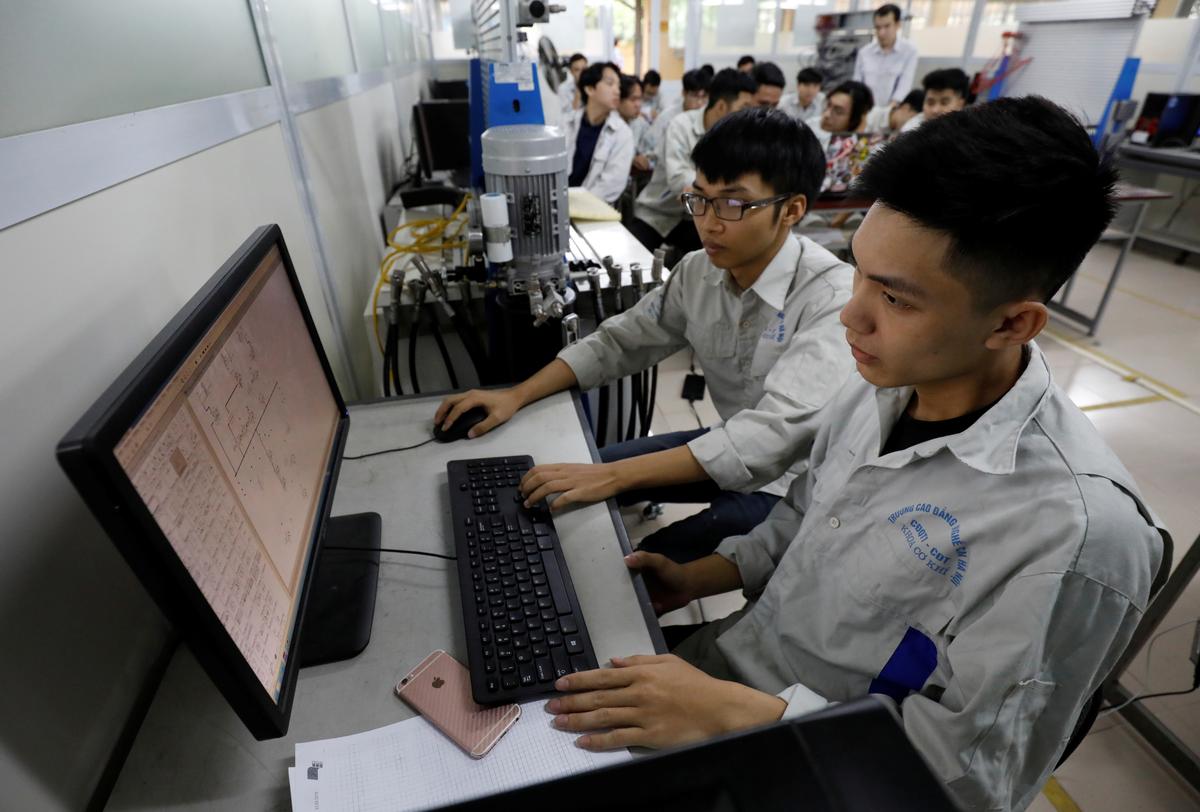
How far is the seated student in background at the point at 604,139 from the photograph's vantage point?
365 centimetres

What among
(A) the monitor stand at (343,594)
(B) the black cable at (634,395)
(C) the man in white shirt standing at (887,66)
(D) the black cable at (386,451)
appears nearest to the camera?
(A) the monitor stand at (343,594)

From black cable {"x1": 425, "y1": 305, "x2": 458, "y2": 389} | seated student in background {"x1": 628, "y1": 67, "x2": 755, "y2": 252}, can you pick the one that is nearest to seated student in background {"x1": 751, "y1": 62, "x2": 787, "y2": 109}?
seated student in background {"x1": 628, "y1": 67, "x2": 755, "y2": 252}

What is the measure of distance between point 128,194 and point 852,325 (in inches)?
34.5

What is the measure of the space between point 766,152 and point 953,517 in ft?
2.71

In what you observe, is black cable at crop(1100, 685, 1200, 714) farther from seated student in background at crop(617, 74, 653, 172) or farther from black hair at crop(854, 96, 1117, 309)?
seated student in background at crop(617, 74, 653, 172)

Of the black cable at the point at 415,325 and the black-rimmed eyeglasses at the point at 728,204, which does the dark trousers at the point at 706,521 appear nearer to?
Answer: the black-rimmed eyeglasses at the point at 728,204

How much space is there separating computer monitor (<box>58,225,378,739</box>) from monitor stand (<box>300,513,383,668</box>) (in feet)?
0.03

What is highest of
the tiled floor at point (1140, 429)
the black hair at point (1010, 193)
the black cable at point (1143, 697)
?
the black hair at point (1010, 193)

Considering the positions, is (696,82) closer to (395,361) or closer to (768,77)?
(768,77)

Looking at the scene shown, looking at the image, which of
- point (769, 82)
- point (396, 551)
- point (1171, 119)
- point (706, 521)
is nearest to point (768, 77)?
point (769, 82)

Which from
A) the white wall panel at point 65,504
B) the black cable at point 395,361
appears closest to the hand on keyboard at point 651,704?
the white wall panel at point 65,504

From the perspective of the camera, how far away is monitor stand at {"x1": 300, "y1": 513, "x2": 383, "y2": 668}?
735 mm

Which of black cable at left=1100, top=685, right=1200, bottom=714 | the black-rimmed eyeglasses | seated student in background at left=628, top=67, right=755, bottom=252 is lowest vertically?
black cable at left=1100, top=685, right=1200, bottom=714

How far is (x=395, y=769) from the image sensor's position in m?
0.61
